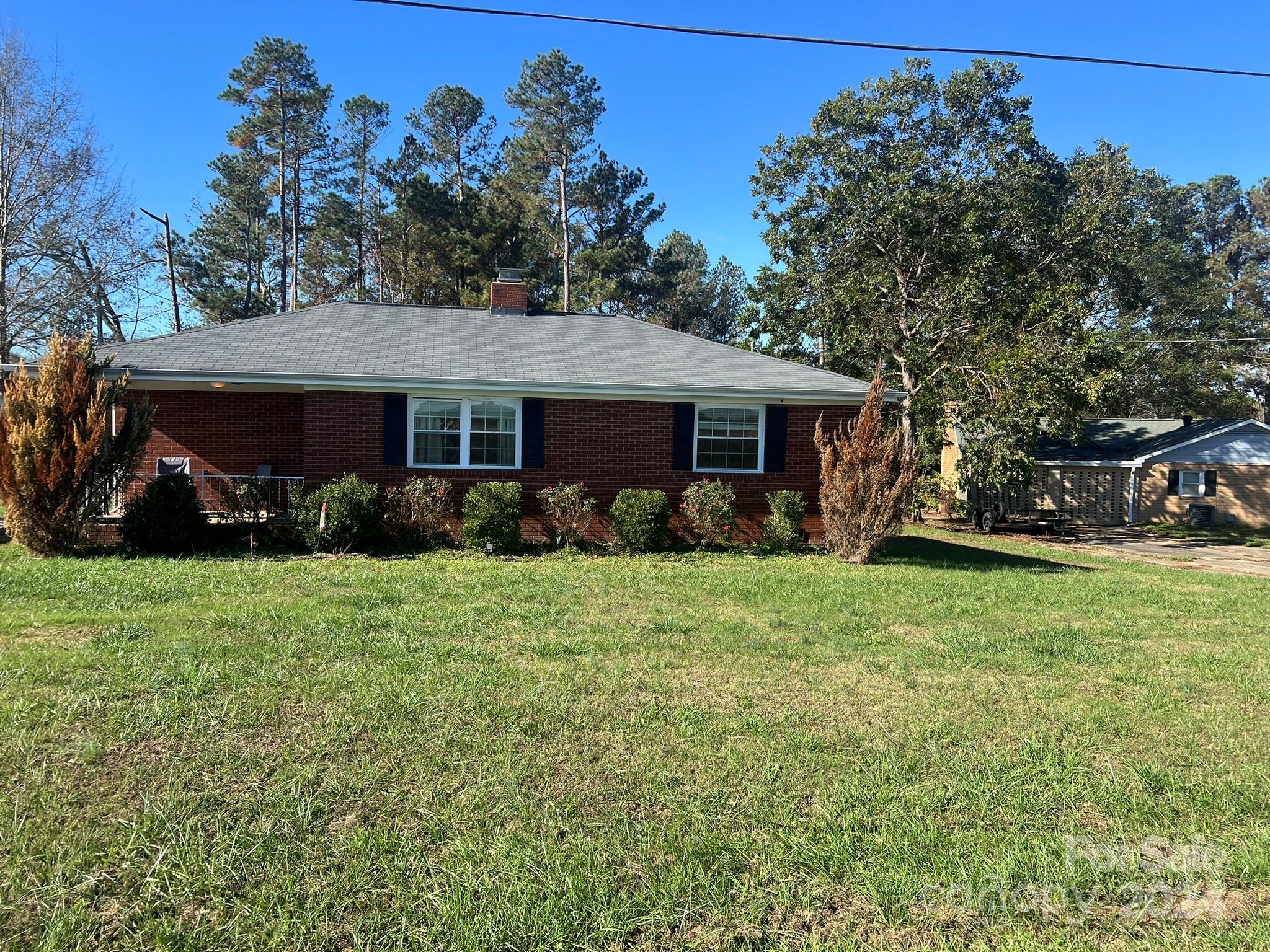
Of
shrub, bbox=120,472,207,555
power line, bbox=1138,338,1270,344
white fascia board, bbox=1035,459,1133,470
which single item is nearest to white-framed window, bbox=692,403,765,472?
shrub, bbox=120,472,207,555

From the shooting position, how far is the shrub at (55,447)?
9.14 metres

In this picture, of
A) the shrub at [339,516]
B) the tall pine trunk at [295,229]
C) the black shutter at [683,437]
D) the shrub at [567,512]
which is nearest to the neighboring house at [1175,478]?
the black shutter at [683,437]

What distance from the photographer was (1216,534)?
2244cm

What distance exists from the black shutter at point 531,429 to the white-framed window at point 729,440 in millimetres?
2576

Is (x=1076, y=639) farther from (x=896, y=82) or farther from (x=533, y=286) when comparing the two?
(x=533, y=286)

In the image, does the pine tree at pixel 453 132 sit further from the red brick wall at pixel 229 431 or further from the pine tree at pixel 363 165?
the red brick wall at pixel 229 431

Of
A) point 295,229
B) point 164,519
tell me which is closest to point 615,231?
point 295,229

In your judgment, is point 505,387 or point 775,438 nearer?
point 505,387

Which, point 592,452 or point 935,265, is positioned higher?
point 935,265

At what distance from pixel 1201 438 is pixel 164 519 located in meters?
29.7

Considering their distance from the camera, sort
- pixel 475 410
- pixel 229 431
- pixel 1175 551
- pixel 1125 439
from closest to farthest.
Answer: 1. pixel 475 410
2. pixel 229 431
3. pixel 1175 551
4. pixel 1125 439

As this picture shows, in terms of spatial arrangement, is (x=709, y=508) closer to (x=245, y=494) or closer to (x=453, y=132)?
(x=245, y=494)

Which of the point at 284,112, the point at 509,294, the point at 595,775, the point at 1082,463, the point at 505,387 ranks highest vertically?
the point at 284,112

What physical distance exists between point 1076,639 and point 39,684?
26.7 feet
